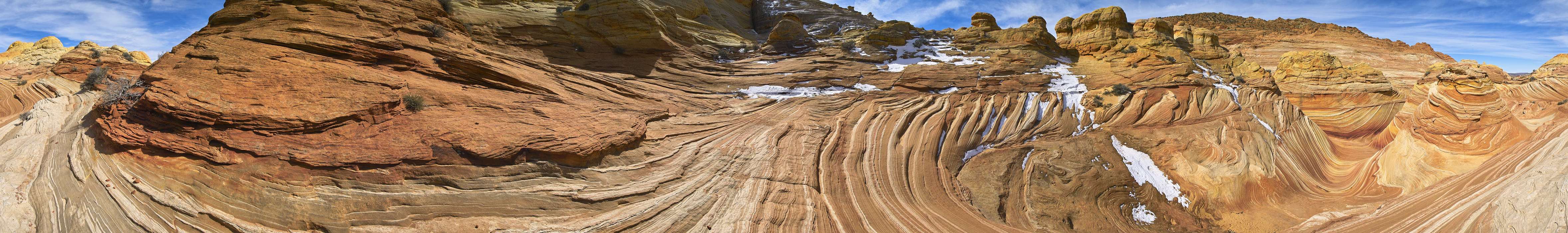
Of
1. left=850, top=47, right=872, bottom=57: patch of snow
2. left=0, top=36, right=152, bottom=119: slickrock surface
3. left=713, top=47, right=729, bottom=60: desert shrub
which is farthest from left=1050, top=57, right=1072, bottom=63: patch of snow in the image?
left=0, top=36, right=152, bottom=119: slickrock surface

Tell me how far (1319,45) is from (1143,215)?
4697 cm

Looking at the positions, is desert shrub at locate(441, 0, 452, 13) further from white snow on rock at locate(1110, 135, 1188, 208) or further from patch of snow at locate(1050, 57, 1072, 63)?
patch of snow at locate(1050, 57, 1072, 63)

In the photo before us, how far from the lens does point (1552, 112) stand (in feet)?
29.9

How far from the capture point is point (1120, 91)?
15.0m

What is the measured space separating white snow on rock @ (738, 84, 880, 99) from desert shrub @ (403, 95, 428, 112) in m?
7.38

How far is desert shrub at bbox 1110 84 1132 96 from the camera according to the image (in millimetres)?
14898

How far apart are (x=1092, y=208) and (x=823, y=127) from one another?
5.53 metres

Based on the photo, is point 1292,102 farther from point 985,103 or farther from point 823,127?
point 823,127

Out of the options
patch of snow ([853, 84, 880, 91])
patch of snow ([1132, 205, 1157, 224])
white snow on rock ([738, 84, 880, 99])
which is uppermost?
patch of snow ([853, 84, 880, 91])

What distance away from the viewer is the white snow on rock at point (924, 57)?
1683 centimetres

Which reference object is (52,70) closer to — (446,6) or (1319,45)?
(446,6)

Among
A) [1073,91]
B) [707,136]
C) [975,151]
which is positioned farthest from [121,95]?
[1073,91]

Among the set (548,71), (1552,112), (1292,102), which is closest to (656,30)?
(548,71)

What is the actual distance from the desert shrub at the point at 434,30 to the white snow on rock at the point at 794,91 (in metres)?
7.10
